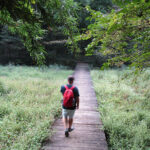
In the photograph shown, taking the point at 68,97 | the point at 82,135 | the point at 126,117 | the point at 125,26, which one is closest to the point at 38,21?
the point at 125,26

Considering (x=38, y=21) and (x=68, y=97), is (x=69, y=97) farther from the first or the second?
(x=38, y=21)

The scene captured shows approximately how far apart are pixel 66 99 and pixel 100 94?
4.61m

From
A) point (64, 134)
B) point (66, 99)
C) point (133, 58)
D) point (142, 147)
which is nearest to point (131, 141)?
point (142, 147)

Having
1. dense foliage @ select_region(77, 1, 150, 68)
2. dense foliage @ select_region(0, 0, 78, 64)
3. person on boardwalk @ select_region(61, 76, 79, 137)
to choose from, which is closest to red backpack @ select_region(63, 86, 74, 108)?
person on boardwalk @ select_region(61, 76, 79, 137)

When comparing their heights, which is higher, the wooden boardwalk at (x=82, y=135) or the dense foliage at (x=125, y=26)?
the dense foliage at (x=125, y=26)

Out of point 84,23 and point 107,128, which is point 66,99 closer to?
point 107,128

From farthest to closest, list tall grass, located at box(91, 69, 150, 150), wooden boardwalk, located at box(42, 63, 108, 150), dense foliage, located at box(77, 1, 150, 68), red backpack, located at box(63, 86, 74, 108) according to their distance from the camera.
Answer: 1. tall grass, located at box(91, 69, 150, 150)
2. red backpack, located at box(63, 86, 74, 108)
3. wooden boardwalk, located at box(42, 63, 108, 150)
4. dense foliage, located at box(77, 1, 150, 68)

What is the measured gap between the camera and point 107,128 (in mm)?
4629

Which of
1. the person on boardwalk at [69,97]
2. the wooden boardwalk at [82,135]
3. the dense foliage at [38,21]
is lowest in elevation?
the wooden boardwalk at [82,135]

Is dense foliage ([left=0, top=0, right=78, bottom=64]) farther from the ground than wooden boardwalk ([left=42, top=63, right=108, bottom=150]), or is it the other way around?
dense foliage ([left=0, top=0, right=78, bottom=64])

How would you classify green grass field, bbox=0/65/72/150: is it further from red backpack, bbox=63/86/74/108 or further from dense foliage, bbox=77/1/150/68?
dense foliage, bbox=77/1/150/68

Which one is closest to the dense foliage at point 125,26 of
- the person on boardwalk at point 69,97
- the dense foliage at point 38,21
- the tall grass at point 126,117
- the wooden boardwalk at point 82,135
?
the dense foliage at point 38,21

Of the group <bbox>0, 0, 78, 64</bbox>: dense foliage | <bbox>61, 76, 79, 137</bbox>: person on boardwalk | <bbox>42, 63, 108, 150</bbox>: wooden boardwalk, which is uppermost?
<bbox>0, 0, 78, 64</bbox>: dense foliage

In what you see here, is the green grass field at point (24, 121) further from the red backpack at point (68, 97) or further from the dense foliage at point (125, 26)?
the dense foliage at point (125, 26)
